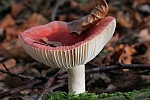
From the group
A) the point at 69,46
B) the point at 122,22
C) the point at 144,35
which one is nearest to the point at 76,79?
the point at 69,46

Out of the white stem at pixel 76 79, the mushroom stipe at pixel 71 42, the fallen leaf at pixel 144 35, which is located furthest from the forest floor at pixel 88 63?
the mushroom stipe at pixel 71 42

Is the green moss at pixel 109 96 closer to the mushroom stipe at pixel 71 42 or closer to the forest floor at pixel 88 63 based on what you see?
the mushroom stipe at pixel 71 42

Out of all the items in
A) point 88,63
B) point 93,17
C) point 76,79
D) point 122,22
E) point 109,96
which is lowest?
point 109,96

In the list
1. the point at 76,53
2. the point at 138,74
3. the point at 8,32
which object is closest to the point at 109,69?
the point at 138,74

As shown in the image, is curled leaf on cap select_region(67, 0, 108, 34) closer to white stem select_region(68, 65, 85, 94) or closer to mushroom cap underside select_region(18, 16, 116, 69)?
mushroom cap underside select_region(18, 16, 116, 69)

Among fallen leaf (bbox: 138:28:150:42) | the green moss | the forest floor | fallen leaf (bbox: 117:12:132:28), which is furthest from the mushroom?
fallen leaf (bbox: 117:12:132:28)

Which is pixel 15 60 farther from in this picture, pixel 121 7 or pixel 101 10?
pixel 121 7

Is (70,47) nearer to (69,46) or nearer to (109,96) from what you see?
(69,46)
